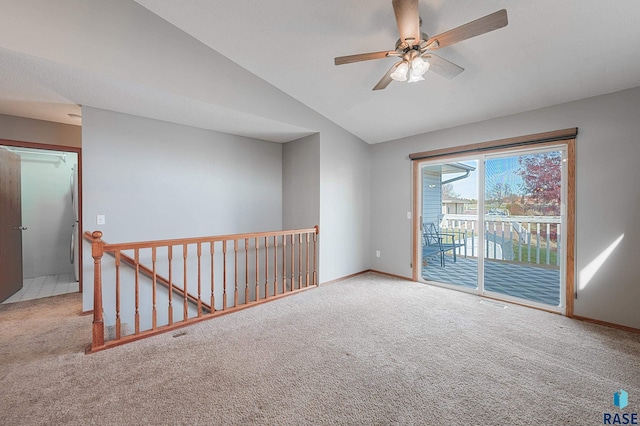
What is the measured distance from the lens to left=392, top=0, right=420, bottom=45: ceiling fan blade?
165 cm

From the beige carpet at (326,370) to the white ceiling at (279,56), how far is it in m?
2.40

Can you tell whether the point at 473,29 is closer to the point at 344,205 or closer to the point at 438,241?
the point at 344,205

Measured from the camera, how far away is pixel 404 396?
5.97 feet

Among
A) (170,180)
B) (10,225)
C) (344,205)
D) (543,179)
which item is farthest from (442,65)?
(10,225)

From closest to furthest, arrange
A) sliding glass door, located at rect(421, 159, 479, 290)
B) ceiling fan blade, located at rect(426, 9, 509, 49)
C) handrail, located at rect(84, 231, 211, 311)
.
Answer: ceiling fan blade, located at rect(426, 9, 509, 49), handrail, located at rect(84, 231, 211, 311), sliding glass door, located at rect(421, 159, 479, 290)

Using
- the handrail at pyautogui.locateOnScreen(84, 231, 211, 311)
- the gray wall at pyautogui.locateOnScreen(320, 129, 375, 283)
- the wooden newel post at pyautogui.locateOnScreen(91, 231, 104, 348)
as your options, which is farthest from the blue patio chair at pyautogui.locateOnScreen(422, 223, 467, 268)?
the wooden newel post at pyautogui.locateOnScreen(91, 231, 104, 348)

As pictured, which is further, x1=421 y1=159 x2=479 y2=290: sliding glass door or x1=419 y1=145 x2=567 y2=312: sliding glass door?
x1=421 y1=159 x2=479 y2=290: sliding glass door

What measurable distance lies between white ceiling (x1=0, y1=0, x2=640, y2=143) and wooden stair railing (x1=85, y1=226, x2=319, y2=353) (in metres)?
1.49

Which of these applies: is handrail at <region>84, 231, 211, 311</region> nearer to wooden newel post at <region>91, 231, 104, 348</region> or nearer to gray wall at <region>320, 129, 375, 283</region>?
wooden newel post at <region>91, 231, 104, 348</region>

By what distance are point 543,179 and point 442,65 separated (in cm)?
223

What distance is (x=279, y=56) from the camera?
2924 mm

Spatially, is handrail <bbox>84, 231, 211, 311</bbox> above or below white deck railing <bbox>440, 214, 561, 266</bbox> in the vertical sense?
below

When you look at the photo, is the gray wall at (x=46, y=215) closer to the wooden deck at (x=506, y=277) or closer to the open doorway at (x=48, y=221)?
the open doorway at (x=48, y=221)

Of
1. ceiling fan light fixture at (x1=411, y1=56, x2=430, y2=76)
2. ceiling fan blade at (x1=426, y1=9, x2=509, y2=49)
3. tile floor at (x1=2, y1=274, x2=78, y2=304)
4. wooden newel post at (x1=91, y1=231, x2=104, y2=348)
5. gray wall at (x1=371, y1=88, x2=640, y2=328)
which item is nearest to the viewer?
ceiling fan blade at (x1=426, y1=9, x2=509, y2=49)
